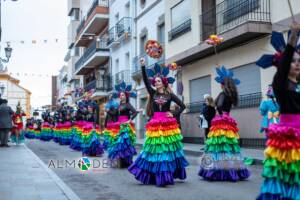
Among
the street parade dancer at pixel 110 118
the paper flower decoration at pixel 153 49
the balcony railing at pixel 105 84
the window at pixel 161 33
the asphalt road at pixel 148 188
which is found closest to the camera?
the asphalt road at pixel 148 188

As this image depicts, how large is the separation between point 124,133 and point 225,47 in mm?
9421

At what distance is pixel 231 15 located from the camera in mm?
18953

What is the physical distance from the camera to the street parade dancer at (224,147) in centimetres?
883

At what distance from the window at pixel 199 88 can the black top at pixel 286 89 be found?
55.9ft

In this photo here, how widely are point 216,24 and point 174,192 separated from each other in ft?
45.0

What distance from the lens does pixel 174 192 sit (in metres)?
7.69

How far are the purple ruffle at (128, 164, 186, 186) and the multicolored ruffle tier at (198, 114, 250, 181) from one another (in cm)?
66

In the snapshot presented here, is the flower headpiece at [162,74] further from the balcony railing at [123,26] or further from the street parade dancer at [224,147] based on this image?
the balcony railing at [123,26]

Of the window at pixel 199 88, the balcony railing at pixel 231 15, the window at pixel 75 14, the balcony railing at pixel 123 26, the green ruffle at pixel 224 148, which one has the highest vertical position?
the window at pixel 75 14

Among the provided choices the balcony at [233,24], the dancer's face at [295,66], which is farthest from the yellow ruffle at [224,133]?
the balcony at [233,24]

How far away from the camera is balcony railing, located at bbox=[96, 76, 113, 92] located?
1540 inches

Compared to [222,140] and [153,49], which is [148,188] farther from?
[153,49]

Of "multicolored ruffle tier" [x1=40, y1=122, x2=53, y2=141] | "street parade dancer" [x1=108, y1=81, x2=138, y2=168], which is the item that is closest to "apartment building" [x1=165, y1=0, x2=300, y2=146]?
"street parade dancer" [x1=108, y1=81, x2=138, y2=168]

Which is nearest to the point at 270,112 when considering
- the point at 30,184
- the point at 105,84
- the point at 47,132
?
the point at 30,184
